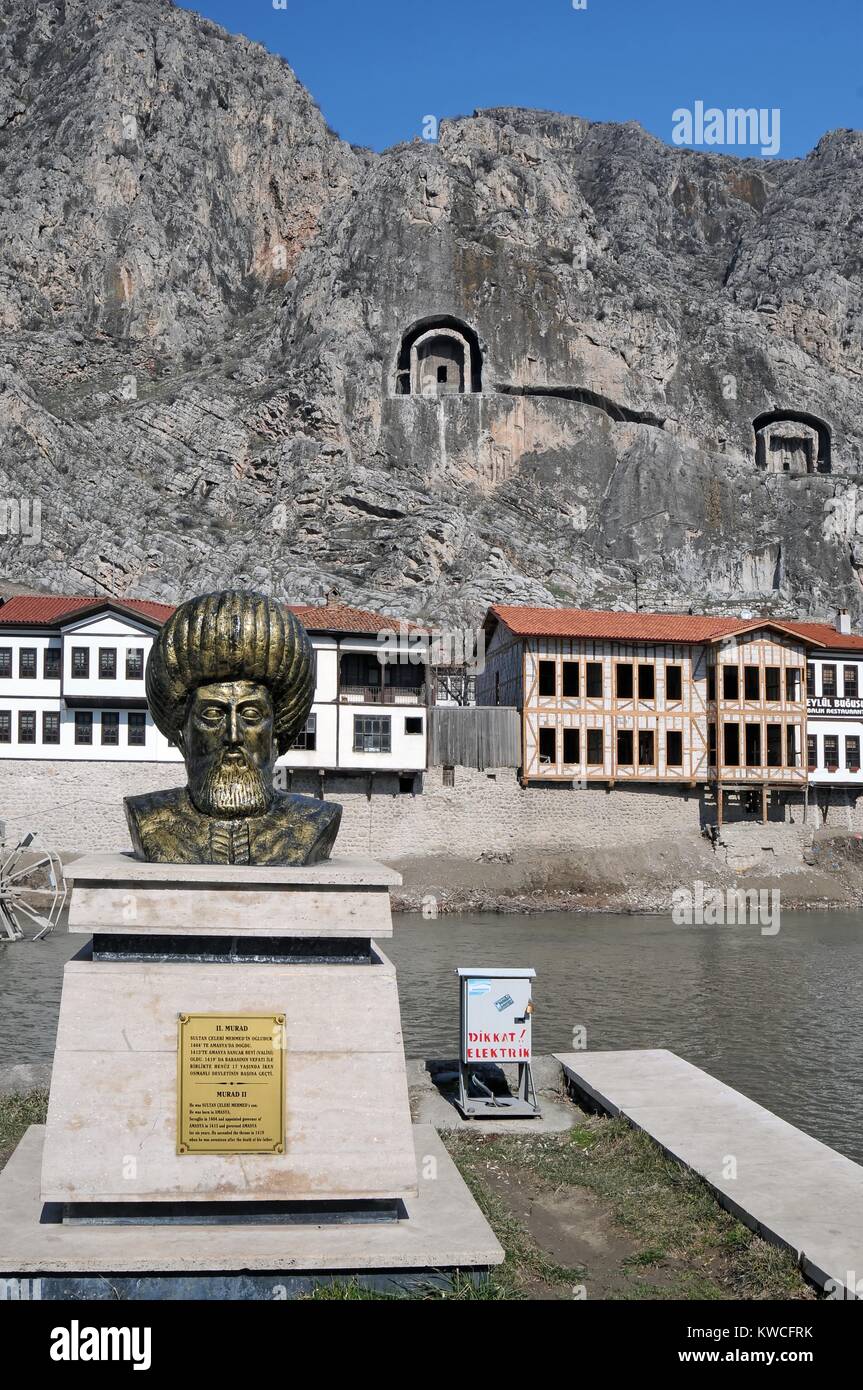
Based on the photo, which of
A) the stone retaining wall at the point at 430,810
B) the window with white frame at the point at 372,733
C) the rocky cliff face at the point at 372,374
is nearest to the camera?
the stone retaining wall at the point at 430,810

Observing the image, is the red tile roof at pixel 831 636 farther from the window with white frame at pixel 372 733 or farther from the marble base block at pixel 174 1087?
the marble base block at pixel 174 1087

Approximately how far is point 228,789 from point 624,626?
136ft

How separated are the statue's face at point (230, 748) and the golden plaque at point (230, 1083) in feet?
5.46

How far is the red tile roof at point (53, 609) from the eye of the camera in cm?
4281

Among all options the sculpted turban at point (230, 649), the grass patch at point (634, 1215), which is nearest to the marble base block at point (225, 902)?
the sculpted turban at point (230, 649)

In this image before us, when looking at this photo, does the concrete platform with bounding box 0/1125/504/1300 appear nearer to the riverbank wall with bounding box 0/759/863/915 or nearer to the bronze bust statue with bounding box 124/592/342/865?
the bronze bust statue with bounding box 124/592/342/865

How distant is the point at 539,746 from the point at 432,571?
30.6 m

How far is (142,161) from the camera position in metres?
103

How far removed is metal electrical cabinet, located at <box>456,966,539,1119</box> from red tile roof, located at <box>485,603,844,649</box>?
113ft

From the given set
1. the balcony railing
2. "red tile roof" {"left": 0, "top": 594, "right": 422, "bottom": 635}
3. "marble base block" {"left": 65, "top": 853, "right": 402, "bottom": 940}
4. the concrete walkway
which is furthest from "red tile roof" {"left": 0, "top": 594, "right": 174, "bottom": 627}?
"marble base block" {"left": 65, "top": 853, "right": 402, "bottom": 940}

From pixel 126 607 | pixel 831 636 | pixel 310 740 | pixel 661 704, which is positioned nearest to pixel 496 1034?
pixel 310 740

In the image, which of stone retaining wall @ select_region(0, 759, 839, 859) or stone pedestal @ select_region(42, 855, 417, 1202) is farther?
stone retaining wall @ select_region(0, 759, 839, 859)

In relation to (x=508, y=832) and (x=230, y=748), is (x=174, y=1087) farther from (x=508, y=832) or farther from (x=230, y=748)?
(x=508, y=832)

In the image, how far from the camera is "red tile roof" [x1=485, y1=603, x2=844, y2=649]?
1828 inches
